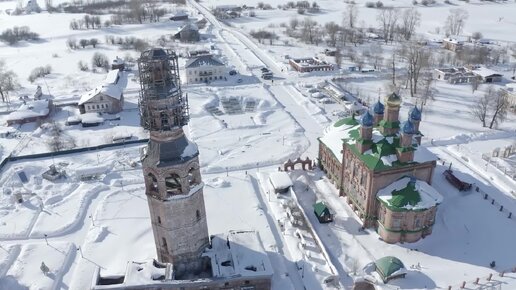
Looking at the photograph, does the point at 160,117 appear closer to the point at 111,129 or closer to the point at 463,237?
the point at 463,237

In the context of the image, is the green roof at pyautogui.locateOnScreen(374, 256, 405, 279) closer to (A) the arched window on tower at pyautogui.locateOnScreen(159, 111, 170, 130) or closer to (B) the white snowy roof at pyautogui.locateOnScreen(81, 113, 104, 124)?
(A) the arched window on tower at pyautogui.locateOnScreen(159, 111, 170, 130)

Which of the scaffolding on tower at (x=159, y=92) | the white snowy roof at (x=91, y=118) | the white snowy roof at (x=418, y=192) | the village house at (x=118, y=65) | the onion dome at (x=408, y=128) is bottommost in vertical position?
the white snowy roof at (x=91, y=118)

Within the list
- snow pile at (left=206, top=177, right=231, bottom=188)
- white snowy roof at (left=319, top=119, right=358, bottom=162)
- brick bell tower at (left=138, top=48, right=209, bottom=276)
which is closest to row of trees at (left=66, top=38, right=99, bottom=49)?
snow pile at (left=206, top=177, right=231, bottom=188)

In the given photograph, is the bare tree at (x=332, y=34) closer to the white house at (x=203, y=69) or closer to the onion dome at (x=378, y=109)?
the white house at (x=203, y=69)

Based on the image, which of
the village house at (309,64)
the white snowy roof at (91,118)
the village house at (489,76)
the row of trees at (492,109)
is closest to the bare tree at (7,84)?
the white snowy roof at (91,118)

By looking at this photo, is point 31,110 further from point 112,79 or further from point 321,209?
point 321,209

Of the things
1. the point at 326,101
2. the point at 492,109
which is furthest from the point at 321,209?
the point at 492,109
